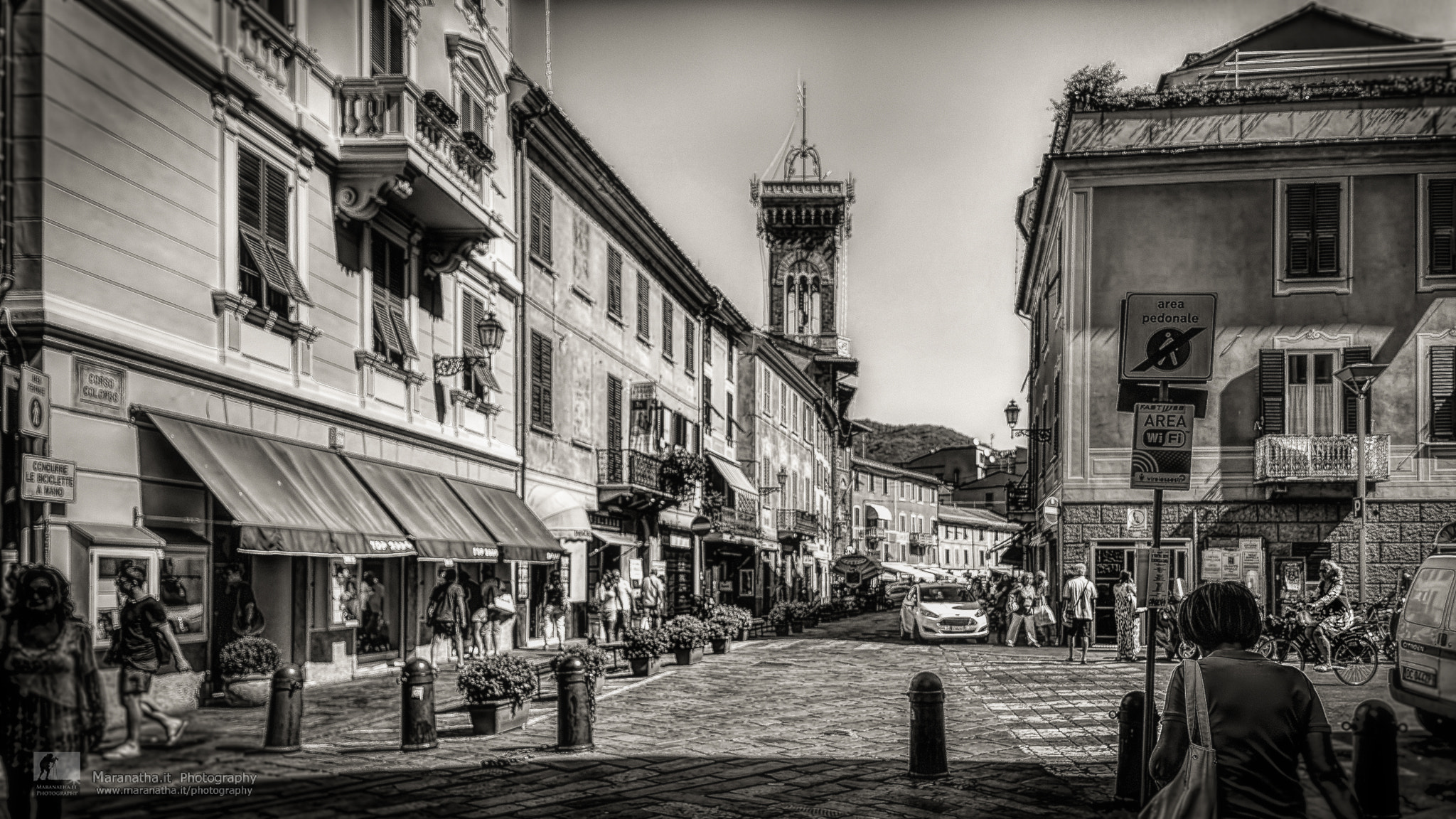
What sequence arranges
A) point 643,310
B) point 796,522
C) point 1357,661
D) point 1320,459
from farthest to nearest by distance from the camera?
point 796,522 → point 643,310 → point 1320,459 → point 1357,661

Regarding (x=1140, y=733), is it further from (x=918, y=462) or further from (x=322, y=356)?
(x=918, y=462)

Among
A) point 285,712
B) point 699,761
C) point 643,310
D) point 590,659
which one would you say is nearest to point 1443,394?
point 643,310

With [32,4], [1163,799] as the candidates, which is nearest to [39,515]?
[32,4]

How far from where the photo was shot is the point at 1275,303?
2545cm

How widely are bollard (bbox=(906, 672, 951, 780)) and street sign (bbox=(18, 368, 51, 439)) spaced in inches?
257

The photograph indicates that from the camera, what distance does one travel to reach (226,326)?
6.58 metres

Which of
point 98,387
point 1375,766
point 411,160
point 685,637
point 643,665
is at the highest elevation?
point 411,160

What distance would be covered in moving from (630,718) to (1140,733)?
652cm

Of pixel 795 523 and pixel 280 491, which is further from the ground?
pixel 280 491

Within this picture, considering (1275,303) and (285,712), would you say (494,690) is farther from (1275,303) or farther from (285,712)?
(1275,303)

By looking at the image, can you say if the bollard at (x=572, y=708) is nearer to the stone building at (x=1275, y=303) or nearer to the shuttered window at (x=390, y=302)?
the shuttered window at (x=390, y=302)

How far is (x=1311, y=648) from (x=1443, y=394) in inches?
377

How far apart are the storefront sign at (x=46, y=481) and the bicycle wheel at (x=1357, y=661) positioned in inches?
628

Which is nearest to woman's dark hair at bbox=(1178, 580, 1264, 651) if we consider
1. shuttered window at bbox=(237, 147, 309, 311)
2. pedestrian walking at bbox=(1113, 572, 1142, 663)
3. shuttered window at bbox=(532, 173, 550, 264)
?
shuttered window at bbox=(237, 147, 309, 311)
